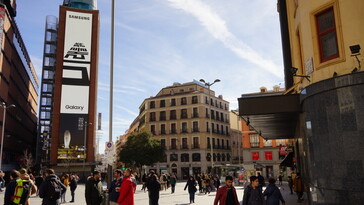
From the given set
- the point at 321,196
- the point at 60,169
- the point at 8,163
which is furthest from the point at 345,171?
the point at 8,163

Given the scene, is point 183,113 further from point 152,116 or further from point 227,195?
point 227,195

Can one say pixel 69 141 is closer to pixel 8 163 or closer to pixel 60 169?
pixel 60 169

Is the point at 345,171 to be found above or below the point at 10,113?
below

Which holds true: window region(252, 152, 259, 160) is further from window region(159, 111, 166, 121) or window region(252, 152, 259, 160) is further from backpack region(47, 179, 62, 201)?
backpack region(47, 179, 62, 201)

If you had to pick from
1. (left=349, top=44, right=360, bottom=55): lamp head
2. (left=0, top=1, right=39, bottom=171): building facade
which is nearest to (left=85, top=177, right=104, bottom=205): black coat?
(left=349, top=44, right=360, bottom=55): lamp head

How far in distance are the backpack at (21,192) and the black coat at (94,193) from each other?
167 cm

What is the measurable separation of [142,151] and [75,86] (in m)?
18.3

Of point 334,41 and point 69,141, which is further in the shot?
point 69,141

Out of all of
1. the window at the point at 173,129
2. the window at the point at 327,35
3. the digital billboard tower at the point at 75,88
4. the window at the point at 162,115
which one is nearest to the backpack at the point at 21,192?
the window at the point at 327,35

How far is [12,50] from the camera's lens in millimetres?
56531

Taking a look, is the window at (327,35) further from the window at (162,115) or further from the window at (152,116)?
the window at (152,116)

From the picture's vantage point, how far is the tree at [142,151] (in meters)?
53.8

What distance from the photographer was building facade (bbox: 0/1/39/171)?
160 ft

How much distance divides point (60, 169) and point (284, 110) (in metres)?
50.6
